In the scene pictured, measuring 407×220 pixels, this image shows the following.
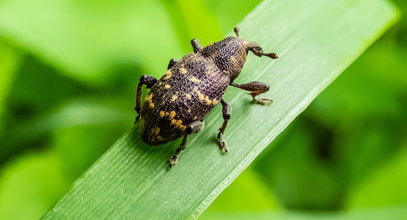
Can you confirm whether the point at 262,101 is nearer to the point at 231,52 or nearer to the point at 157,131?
the point at 231,52

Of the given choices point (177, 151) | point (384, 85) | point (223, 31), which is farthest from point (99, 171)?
point (384, 85)

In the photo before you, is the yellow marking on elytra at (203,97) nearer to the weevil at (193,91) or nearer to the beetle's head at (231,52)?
the weevil at (193,91)

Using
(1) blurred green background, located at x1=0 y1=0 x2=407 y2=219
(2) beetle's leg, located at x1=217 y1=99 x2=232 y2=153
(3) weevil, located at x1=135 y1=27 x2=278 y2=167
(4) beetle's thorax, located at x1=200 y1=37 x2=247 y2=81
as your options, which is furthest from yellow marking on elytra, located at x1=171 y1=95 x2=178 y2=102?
(1) blurred green background, located at x1=0 y1=0 x2=407 y2=219

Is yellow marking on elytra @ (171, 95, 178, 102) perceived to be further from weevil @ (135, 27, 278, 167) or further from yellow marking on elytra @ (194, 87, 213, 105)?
yellow marking on elytra @ (194, 87, 213, 105)

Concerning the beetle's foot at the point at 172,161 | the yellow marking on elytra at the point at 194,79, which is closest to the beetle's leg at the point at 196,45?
the yellow marking on elytra at the point at 194,79

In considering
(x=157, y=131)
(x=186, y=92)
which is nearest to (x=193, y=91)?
(x=186, y=92)

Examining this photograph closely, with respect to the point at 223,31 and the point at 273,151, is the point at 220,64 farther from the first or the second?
the point at 273,151
